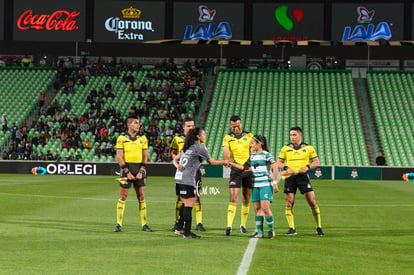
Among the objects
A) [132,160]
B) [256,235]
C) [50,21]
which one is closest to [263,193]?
[256,235]

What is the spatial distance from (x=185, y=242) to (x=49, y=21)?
52.2m

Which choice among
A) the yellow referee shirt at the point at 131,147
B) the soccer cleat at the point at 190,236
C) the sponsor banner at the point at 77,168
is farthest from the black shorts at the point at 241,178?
the sponsor banner at the point at 77,168

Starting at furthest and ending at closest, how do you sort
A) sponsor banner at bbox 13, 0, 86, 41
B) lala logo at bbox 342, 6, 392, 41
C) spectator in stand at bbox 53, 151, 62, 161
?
sponsor banner at bbox 13, 0, 86, 41
lala logo at bbox 342, 6, 392, 41
spectator in stand at bbox 53, 151, 62, 161

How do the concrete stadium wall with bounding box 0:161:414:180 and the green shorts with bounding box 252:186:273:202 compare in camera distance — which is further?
the concrete stadium wall with bounding box 0:161:414:180

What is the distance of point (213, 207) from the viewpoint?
76.7 ft

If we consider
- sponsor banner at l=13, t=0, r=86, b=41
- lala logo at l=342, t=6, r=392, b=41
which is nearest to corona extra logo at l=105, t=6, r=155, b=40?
sponsor banner at l=13, t=0, r=86, b=41

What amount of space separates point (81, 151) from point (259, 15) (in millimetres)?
20950

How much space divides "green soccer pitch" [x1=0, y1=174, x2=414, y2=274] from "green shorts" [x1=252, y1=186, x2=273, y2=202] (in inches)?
31.9

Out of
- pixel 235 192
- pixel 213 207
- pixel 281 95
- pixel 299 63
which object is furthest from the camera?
pixel 299 63

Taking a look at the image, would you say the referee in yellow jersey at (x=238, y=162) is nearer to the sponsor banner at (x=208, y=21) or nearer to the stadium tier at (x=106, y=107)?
the stadium tier at (x=106, y=107)

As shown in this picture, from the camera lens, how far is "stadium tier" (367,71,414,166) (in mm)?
50906

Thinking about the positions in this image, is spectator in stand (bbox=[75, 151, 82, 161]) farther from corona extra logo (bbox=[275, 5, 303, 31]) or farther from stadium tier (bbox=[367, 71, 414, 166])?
corona extra logo (bbox=[275, 5, 303, 31])

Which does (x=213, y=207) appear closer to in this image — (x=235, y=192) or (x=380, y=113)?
(x=235, y=192)

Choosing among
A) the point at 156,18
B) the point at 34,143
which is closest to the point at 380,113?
the point at 156,18
